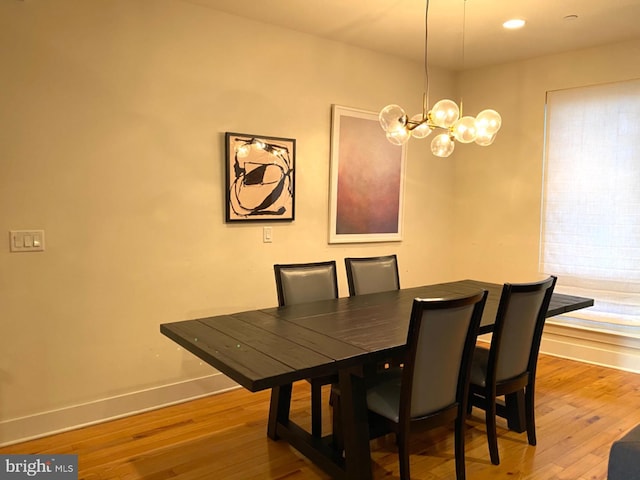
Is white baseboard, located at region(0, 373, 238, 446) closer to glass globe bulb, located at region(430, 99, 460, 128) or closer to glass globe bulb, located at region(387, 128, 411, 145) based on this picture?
glass globe bulb, located at region(387, 128, 411, 145)

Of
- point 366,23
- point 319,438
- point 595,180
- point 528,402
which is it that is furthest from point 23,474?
point 595,180

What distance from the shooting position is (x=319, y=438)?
2582 millimetres

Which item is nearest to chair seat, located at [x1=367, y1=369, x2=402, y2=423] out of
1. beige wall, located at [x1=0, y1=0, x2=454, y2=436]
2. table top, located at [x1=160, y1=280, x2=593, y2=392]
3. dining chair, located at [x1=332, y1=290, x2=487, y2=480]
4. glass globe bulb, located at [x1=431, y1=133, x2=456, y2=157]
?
dining chair, located at [x1=332, y1=290, x2=487, y2=480]

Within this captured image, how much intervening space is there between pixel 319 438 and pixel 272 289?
4.72ft

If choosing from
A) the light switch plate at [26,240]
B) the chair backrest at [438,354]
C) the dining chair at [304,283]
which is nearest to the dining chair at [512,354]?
the chair backrest at [438,354]

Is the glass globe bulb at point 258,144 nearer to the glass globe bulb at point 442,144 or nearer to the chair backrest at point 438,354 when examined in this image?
the glass globe bulb at point 442,144

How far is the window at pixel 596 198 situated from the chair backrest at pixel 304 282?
2.42 m

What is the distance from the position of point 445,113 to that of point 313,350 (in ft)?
5.16

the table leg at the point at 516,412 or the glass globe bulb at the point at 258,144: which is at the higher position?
the glass globe bulb at the point at 258,144

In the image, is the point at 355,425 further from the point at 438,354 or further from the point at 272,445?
the point at 272,445

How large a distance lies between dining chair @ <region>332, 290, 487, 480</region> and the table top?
0.14 meters

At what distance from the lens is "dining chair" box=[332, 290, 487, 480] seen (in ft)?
6.63

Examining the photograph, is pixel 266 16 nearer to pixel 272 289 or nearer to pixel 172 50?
pixel 172 50

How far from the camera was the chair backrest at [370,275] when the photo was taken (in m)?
3.33
